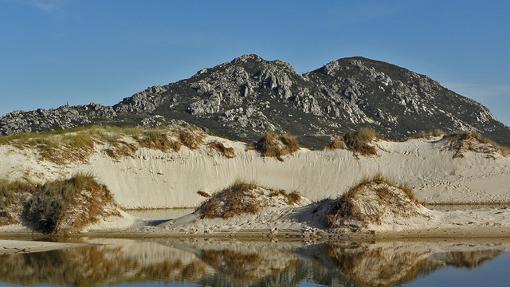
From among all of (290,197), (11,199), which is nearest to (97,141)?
(11,199)

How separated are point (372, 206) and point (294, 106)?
262 ft

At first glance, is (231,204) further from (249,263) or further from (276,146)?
(276,146)

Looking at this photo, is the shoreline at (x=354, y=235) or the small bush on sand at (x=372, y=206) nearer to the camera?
the shoreline at (x=354, y=235)

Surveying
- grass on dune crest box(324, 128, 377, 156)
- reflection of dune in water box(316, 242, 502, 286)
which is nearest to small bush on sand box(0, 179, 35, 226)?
reflection of dune in water box(316, 242, 502, 286)

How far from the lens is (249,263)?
17891 mm

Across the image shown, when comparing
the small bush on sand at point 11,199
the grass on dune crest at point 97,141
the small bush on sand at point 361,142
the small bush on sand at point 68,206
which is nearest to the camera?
the small bush on sand at point 68,206

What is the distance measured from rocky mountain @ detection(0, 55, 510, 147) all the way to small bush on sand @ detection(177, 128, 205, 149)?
31494 mm

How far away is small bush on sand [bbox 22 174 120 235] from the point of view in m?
28.0

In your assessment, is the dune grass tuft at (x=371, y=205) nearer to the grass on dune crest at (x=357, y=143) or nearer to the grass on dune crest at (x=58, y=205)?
the grass on dune crest at (x=58, y=205)

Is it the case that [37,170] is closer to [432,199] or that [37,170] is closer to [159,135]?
[159,135]

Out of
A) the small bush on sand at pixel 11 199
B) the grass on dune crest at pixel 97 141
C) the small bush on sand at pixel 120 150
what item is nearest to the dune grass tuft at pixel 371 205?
the small bush on sand at pixel 11 199

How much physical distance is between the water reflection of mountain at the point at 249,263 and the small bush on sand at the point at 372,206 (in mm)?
2409

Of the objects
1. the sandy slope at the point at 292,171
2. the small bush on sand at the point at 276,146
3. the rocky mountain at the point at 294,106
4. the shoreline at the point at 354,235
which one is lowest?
the shoreline at the point at 354,235

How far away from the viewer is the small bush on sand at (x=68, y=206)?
28.0 metres
